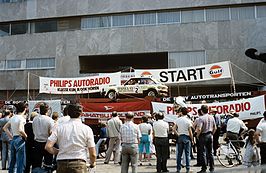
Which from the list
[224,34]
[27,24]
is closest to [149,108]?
[224,34]

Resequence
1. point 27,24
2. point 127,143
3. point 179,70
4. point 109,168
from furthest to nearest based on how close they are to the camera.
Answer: point 27,24
point 179,70
point 109,168
point 127,143

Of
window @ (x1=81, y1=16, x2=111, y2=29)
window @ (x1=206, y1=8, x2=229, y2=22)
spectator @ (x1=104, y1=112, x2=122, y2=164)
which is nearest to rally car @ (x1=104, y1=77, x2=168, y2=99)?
spectator @ (x1=104, y1=112, x2=122, y2=164)

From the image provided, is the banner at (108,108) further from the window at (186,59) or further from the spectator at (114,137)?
the window at (186,59)

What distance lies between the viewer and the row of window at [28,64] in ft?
103

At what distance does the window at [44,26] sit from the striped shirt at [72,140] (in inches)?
1166

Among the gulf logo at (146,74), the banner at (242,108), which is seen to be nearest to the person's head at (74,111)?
the banner at (242,108)

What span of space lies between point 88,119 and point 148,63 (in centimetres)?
1955

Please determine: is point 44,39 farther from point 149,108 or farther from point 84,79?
point 149,108

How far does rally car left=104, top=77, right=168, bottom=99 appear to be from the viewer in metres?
20.6

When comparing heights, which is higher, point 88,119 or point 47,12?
point 47,12

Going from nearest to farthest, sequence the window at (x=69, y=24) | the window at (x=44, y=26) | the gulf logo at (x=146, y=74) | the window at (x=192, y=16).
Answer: the gulf logo at (x=146, y=74) → the window at (x=192, y=16) → the window at (x=69, y=24) → the window at (x=44, y=26)

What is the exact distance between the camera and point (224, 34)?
28.2 meters

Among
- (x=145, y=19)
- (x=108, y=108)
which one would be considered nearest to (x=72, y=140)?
(x=108, y=108)

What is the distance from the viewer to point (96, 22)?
3147 cm
